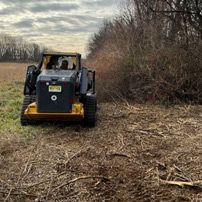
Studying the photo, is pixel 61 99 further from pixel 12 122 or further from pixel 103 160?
pixel 103 160

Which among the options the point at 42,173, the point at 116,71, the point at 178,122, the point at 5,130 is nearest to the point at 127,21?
the point at 116,71

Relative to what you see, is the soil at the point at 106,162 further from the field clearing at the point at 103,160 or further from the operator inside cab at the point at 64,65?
the operator inside cab at the point at 64,65

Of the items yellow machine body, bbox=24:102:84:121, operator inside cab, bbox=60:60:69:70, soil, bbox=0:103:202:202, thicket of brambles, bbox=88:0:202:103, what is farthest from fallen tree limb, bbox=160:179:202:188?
thicket of brambles, bbox=88:0:202:103

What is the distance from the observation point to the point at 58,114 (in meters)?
9.67

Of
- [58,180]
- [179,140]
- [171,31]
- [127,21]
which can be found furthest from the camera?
[127,21]

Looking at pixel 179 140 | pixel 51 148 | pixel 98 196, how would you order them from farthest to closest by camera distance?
pixel 179 140
pixel 51 148
pixel 98 196

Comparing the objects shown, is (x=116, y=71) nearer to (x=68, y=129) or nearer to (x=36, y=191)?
(x=68, y=129)

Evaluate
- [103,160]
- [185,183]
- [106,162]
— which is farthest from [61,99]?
[185,183]

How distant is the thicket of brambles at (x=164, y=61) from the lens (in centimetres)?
1393

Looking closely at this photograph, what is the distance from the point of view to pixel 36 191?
5.79 meters

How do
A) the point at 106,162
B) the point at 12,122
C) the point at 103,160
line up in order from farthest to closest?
the point at 12,122
the point at 103,160
the point at 106,162

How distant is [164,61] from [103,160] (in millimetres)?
7898

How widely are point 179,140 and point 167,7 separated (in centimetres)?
819

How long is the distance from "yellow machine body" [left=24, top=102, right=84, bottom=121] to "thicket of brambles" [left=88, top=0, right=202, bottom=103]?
4.82 meters
